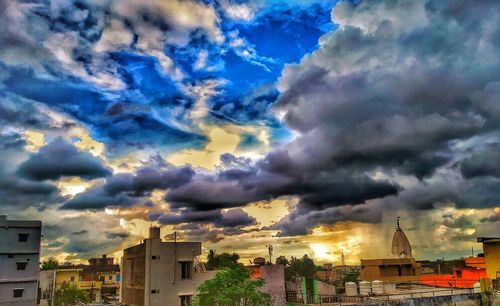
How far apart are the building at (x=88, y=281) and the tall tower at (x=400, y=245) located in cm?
4483

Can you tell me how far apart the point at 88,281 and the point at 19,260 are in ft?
90.3

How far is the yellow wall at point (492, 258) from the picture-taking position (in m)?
37.4

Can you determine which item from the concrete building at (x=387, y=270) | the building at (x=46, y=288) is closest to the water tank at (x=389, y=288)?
the concrete building at (x=387, y=270)

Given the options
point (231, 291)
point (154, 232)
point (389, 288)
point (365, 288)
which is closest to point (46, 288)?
point (154, 232)

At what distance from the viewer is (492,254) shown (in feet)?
124

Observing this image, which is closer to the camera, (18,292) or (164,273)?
(164,273)

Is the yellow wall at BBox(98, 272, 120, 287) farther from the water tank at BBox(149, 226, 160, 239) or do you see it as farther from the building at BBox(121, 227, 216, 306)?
the water tank at BBox(149, 226, 160, 239)

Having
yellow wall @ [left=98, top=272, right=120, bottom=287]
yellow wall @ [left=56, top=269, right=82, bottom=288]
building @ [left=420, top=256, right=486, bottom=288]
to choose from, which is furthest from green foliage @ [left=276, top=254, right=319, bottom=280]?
yellow wall @ [left=56, top=269, right=82, bottom=288]

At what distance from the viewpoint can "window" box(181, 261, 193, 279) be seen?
130ft

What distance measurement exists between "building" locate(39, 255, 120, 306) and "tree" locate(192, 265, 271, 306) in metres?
30.4

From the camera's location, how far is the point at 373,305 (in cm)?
2442

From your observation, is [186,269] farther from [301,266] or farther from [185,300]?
[301,266]

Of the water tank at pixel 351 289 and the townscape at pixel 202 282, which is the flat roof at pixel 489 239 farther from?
the water tank at pixel 351 289

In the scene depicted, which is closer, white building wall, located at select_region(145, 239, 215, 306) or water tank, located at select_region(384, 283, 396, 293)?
white building wall, located at select_region(145, 239, 215, 306)
